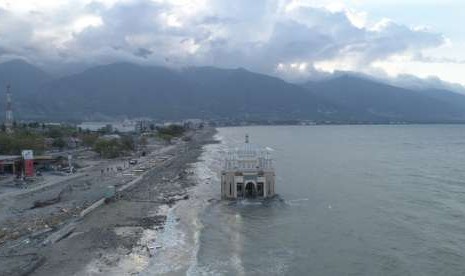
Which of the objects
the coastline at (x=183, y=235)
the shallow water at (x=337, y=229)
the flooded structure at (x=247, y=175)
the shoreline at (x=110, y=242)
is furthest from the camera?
the flooded structure at (x=247, y=175)

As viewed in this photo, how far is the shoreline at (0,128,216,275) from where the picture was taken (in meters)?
35.3

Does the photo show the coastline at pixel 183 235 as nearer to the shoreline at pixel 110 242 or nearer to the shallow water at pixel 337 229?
the shallow water at pixel 337 229

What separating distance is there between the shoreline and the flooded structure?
570cm

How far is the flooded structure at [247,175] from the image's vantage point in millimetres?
62656

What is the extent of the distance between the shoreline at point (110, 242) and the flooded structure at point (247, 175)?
570cm

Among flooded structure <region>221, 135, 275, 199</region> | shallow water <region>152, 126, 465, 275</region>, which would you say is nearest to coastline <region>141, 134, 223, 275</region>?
shallow water <region>152, 126, 465, 275</region>

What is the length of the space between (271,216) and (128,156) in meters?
79.5

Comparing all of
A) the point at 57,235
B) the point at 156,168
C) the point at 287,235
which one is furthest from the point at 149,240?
the point at 156,168

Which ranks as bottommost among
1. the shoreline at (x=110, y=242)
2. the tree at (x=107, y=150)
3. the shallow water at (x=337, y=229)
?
the shallow water at (x=337, y=229)

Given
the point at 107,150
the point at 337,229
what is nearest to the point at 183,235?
the point at 337,229

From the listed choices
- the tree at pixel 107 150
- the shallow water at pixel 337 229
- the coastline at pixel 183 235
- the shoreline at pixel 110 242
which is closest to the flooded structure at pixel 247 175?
the coastline at pixel 183 235

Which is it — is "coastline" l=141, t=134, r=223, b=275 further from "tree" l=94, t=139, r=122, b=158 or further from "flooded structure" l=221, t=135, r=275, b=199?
"tree" l=94, t=139, r=122, b=158

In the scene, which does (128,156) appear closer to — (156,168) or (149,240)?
(156,168)

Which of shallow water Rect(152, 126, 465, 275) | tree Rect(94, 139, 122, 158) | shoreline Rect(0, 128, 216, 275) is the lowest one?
shallow water Rect(152, 126, 465, 275)
